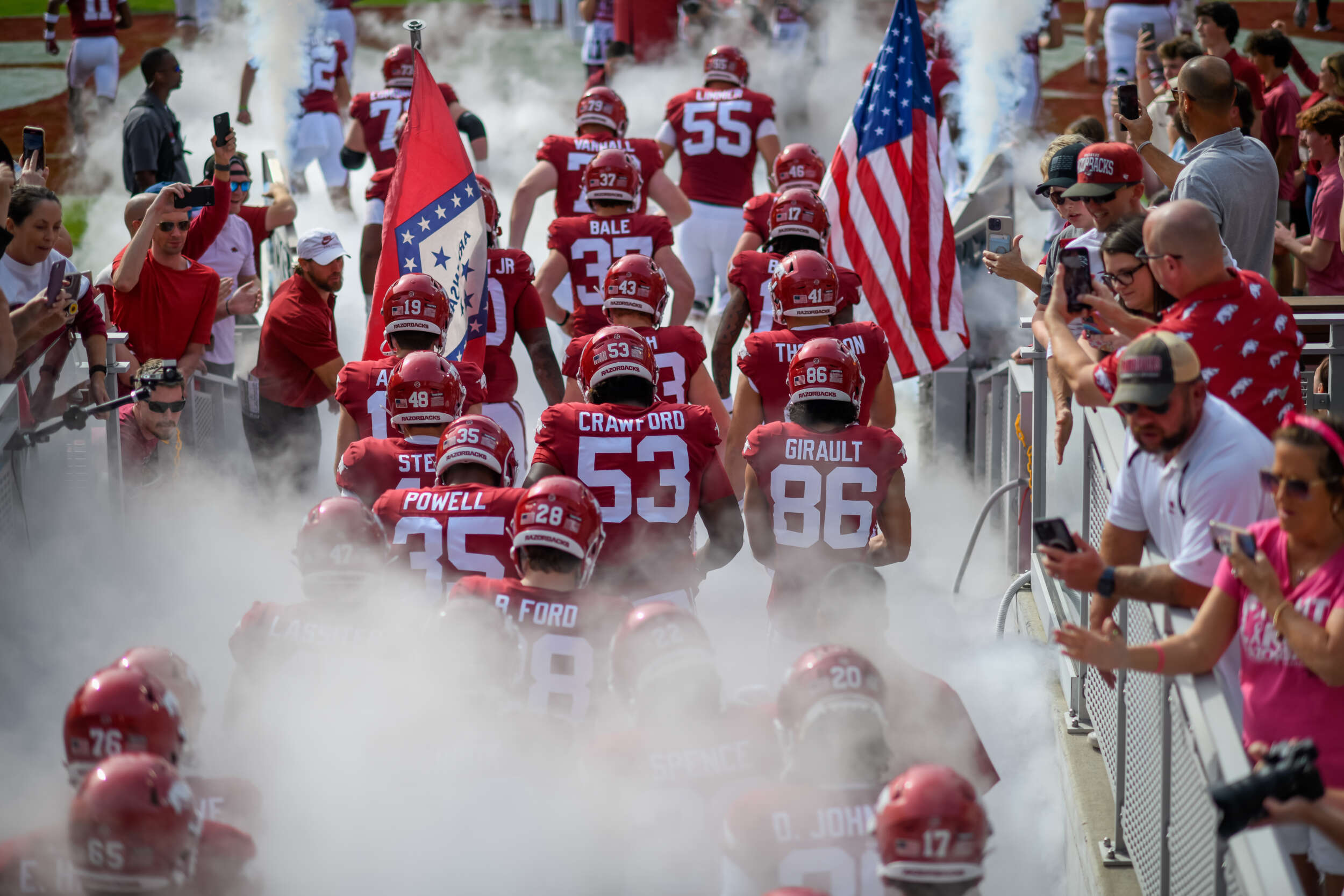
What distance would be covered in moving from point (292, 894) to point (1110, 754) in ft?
8.80

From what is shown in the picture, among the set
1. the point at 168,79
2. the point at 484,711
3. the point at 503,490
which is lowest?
the point at 484,711

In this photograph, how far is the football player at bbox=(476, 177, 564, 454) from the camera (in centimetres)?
707

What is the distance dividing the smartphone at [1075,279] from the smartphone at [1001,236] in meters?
0.95

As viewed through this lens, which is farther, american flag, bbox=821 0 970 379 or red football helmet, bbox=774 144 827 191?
red football helmet, bbox=774 144 827 191

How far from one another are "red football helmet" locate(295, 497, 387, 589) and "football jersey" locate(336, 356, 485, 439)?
66.9 inches

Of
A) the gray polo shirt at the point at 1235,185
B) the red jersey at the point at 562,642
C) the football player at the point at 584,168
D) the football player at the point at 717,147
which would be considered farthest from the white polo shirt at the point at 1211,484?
the football player at the point at 717,147

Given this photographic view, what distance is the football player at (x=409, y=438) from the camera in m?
5.10

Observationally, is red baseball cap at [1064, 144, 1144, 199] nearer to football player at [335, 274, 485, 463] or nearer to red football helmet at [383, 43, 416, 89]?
football player at [335, 274, 485, 463]

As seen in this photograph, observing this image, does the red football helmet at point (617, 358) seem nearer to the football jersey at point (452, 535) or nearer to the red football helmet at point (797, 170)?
the football jersey at point (452, 535)

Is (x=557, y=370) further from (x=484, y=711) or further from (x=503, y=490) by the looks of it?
(x=484, y=711)

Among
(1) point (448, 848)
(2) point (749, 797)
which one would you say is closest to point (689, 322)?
(1) point (448, 848)

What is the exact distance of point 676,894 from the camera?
3.62 m

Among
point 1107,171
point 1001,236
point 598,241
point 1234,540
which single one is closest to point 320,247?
point 598,241

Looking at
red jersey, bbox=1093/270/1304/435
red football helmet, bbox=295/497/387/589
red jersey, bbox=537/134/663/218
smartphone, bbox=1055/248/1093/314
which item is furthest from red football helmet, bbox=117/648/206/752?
red jersey, bbox=537/134/663/218
